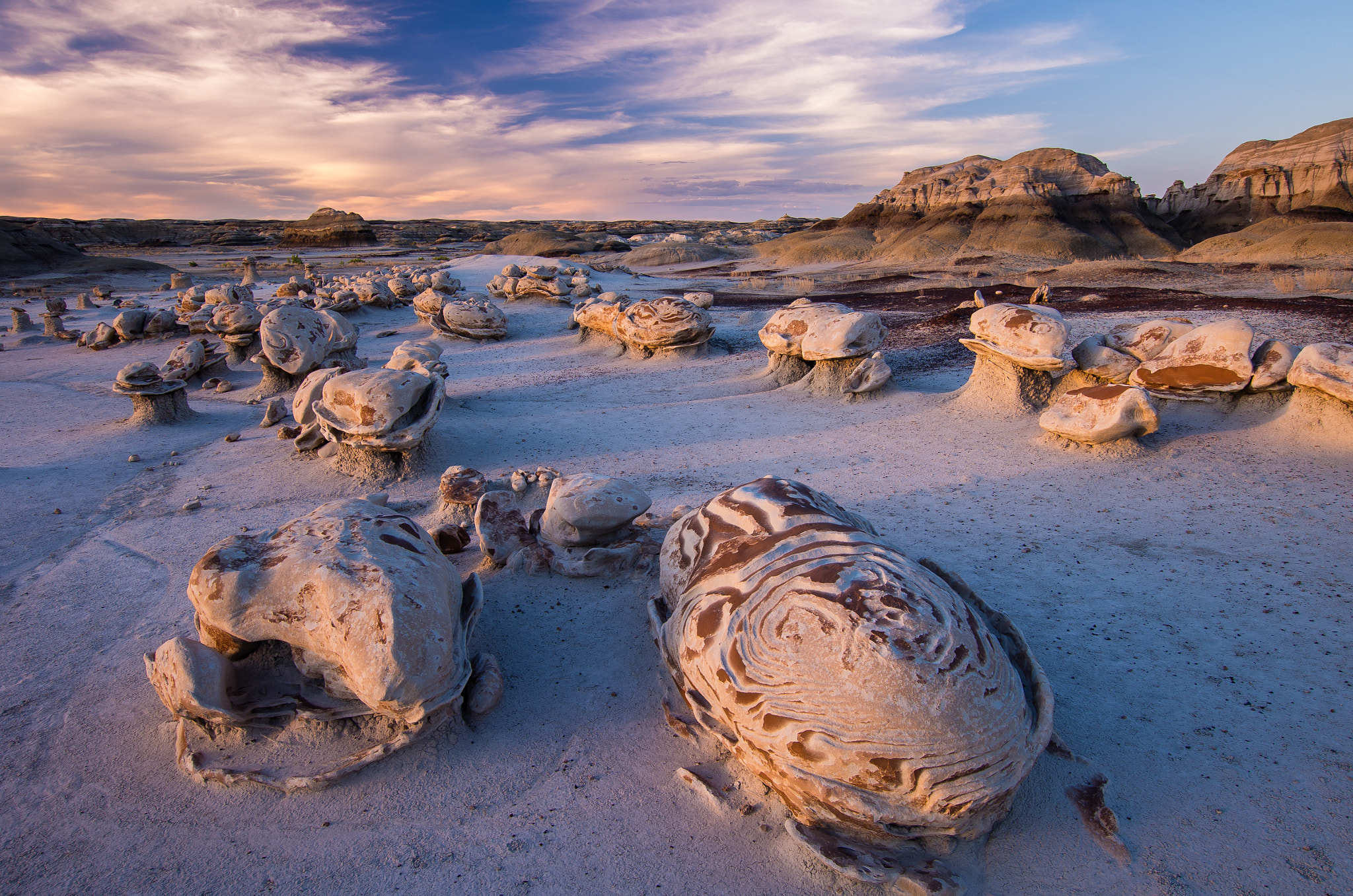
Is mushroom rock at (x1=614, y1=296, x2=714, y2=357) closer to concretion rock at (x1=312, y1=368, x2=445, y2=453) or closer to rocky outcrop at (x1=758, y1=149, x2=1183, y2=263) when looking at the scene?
concretion rock at (x1=312, y1=368, x2=445, y2=453)

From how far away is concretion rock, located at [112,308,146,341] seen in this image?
9836 millimetres

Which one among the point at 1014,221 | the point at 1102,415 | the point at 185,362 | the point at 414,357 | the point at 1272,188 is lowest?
the point at 1102,415

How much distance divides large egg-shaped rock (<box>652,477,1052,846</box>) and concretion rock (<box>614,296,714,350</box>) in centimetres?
630

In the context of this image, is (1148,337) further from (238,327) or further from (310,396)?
(238,327)

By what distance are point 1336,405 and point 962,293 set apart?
802 cm

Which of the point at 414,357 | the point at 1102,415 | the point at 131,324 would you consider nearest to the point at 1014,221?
the point at 1102,415

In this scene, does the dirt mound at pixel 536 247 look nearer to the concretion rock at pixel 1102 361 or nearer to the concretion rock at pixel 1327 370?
the concretion rock at pixel 1102 361

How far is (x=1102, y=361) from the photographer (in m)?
5.14

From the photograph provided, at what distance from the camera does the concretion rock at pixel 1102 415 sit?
4.30 metres

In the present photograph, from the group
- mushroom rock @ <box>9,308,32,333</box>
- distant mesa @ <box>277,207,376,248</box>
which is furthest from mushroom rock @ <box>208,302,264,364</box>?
distant mesa @ <box>277,207,376,248</box>

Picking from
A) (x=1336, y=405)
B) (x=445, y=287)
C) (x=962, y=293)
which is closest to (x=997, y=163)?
(x=962, y=293)

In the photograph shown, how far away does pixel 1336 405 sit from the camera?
13.9ft

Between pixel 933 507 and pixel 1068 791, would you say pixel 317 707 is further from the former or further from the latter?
pixel 933 507

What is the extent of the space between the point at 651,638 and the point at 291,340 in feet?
20.3
